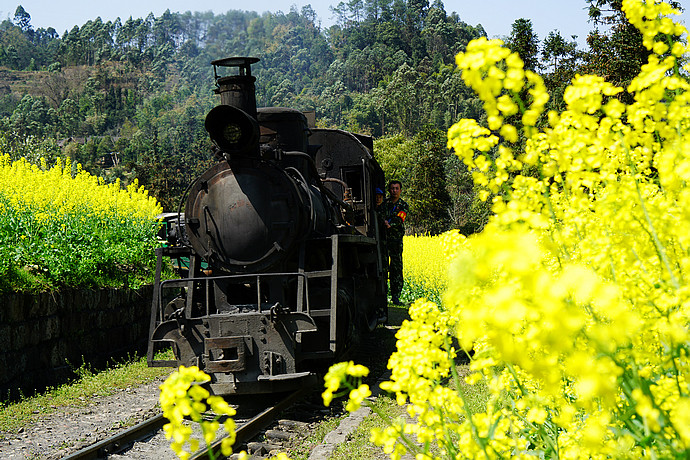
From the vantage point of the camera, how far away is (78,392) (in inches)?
333

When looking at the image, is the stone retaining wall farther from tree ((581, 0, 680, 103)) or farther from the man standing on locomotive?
tree ((581, 0, 680, 103))

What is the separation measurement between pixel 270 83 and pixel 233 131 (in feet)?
405

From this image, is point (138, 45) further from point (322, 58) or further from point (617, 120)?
point (617, 120)

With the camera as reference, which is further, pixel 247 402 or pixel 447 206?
pixel 447 206

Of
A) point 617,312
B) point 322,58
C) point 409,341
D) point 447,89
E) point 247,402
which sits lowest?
point 247,402

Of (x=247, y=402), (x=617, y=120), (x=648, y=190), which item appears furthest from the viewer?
(x=247, y=402)

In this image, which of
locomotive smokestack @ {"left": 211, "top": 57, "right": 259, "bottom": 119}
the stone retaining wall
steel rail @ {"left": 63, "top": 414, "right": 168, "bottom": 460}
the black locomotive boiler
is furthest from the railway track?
locomotive smokestack @ {"left": 211, "top": 57, "right": 259, "bottom": 119}

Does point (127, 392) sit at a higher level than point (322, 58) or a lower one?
lower

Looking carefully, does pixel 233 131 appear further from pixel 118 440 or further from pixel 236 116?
pixel 118 440

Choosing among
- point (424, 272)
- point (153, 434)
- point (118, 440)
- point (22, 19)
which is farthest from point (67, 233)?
point (22, 19)

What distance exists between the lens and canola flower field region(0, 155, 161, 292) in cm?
938

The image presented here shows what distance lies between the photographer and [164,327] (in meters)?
7.52

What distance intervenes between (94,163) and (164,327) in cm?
7992

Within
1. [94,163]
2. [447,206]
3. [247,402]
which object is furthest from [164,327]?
[94,163]
